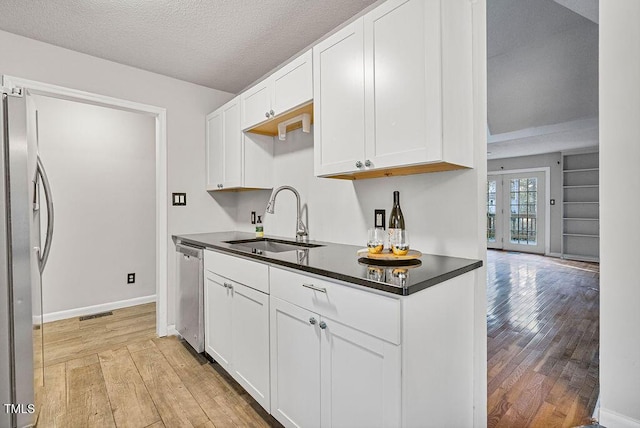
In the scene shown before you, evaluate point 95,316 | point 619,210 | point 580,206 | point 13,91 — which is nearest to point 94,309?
point 95,316

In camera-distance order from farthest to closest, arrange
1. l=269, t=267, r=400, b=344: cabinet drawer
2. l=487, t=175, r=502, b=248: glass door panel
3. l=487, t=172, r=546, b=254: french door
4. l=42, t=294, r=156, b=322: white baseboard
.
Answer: l=487, t=175, r=502, b=248: glass door panel < l=487, t=172, r=546, b=254: french door < l=42, t=294, r=156, b=322: white baseboard < l=269, t=267, r=400, b=344: cabinet drawer

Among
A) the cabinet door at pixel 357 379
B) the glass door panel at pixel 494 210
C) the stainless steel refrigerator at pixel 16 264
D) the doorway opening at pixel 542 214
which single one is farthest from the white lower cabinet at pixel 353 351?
the glass door panel at pixel 494 210

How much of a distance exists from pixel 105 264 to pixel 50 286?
1.62 ft

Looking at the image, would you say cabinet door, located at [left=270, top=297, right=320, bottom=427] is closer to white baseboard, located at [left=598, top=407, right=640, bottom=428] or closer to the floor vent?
white baseboard, located at [left=598, top=407, right=640, bottom=428]

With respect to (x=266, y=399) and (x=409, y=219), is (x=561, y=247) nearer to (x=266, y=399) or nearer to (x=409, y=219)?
(x=409, y=219)

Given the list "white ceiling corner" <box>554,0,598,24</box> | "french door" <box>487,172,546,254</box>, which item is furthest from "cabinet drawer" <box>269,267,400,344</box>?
"french door" <box>487,172,546,254</box>

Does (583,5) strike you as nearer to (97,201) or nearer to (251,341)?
(251,341)

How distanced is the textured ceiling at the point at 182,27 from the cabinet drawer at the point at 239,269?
1559mm

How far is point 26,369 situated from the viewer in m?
1.54

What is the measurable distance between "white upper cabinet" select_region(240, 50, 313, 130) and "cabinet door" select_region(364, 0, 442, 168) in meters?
0.50

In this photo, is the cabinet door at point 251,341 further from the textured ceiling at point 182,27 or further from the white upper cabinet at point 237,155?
the textured ceiling at point 182,27

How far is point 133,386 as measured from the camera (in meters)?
2.05

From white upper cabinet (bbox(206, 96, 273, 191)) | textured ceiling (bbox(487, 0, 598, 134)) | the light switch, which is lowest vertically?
the light switch

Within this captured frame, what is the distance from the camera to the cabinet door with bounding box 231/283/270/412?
169 cm
